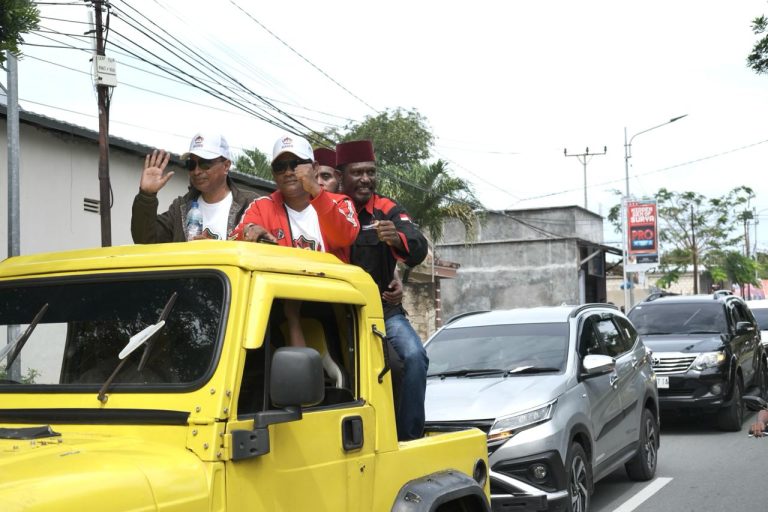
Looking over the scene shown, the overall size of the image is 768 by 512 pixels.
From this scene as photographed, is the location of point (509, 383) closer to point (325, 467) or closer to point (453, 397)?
point (453, 397)

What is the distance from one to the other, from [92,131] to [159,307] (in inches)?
545

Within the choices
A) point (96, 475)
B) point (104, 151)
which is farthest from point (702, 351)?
point (96, 475)

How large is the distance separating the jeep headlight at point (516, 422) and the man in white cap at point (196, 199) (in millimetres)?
3362

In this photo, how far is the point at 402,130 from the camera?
1309 inches

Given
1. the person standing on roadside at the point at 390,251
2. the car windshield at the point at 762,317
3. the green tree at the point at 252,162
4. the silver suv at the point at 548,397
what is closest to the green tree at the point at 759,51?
the silver suv at the point at 548,397

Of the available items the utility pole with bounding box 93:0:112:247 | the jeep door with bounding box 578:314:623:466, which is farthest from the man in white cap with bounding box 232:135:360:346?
the utility pole with bounding box 93:0:112:247

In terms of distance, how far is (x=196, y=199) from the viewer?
4.66 m

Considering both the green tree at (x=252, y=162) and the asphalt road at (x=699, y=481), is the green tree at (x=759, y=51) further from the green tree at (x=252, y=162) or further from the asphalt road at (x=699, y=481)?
the green tree at (x=252, y=162)

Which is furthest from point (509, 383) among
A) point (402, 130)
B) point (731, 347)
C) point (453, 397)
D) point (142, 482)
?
point (402, 130)

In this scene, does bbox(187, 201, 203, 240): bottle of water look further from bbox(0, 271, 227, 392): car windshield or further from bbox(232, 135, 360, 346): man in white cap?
bbox(0, 271, 227, 392): car windshield

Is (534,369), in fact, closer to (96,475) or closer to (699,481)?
(699,481)

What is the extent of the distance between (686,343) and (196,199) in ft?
33.7

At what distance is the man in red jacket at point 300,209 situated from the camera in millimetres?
4266

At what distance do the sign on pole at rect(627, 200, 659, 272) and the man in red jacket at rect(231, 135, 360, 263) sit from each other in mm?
38090
